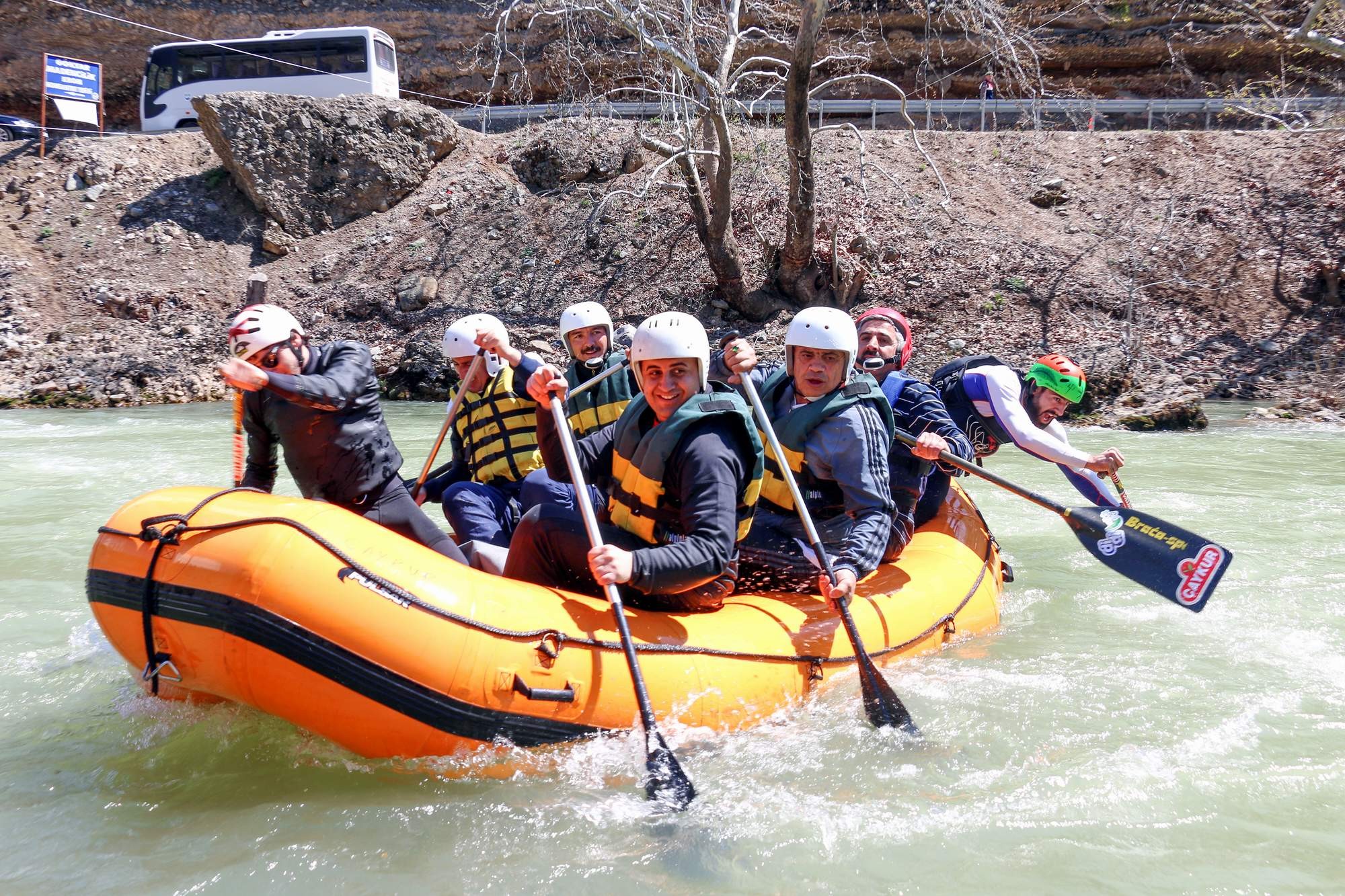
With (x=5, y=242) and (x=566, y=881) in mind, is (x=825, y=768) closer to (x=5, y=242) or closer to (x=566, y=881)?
(x=566, y=881)

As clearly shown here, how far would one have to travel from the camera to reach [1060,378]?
543 centimetres

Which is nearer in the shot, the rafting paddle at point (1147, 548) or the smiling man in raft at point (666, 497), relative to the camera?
the smiling man in raft at point (666, 497)

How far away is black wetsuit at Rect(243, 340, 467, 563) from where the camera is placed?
167 inches

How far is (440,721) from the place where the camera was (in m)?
3.32

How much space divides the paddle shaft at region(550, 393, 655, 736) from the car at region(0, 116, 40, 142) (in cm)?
1864

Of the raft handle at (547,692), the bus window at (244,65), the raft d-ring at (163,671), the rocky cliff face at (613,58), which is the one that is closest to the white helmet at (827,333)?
the raft handle at (547,692)

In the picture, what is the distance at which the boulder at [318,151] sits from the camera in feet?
57.0

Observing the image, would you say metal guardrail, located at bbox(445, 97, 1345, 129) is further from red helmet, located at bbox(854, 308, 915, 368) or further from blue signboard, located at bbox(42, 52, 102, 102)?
red helmet, located at bbox(854, 308, 915, 368)

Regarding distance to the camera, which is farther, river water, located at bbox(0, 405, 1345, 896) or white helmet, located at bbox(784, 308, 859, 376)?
white helmet, located at bbox(784, 308, 859, 376)

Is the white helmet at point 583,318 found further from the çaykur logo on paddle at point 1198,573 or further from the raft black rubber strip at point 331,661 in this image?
the çaykur logo on paddle at point 1198,573

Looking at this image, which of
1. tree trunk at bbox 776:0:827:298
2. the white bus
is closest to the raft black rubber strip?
tree trunk at bbox 776:0:827:298

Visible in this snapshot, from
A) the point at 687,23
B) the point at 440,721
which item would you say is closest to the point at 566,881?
the point at 440,721

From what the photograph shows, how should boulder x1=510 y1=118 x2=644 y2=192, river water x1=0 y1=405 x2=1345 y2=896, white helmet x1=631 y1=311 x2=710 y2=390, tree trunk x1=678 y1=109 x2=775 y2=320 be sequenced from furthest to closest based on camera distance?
1. boulder x1=510 y1=118 x2=644 y2=192
2. tree trunk x1=678 y1=109 x2=775 y2=320
3. white helmet x1=631 y1=311 x2=710 y2=390
4. river water x1=0 y1=405 x2=1345 y2=896

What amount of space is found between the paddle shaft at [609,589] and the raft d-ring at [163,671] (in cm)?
139
